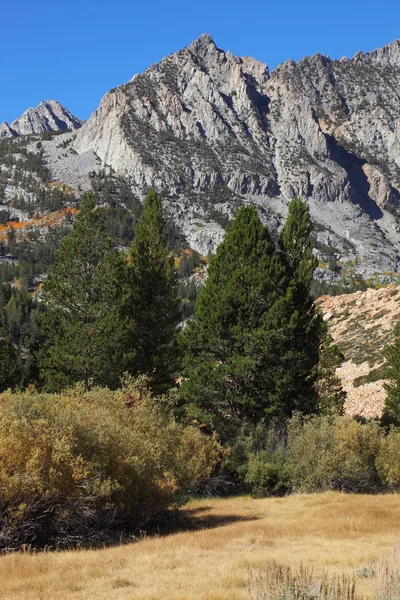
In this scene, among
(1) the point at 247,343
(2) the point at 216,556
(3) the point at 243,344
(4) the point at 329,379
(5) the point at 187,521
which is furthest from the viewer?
(4) the point at 329,379

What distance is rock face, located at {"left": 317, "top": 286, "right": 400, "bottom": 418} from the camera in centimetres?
4456

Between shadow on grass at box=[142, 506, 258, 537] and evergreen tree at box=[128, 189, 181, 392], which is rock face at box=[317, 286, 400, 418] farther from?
shadow on grass at box=[142, 506, 258, 537]

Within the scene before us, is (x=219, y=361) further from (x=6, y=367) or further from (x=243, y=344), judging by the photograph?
(x=6, y=367)

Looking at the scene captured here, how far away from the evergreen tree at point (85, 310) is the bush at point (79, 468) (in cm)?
814

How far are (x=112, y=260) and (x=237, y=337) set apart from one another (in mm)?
8257

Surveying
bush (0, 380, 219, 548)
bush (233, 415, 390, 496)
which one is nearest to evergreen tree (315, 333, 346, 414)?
bush (233, 415, 390, 496)

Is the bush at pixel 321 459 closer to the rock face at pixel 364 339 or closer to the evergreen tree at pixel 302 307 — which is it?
the evergreen tree at pixel 302 307

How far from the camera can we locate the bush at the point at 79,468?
12320mm

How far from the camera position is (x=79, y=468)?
13.1 m

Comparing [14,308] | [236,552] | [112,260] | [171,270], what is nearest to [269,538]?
[236,552]

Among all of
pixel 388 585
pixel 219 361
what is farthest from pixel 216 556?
pixel 219 361

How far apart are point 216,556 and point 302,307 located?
2039cm

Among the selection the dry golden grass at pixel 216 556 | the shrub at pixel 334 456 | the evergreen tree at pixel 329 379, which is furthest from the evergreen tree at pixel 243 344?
the dry golden grass at pixel 216 556

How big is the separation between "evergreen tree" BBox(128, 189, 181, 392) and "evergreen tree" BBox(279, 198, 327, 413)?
25.6ft
